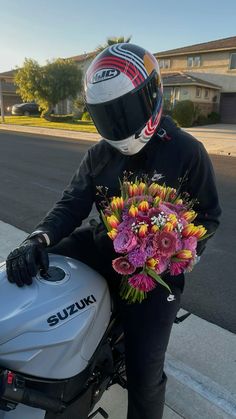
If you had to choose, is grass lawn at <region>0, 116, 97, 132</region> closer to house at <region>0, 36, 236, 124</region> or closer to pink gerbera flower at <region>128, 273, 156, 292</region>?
house at <region>0, 36, 236, 124</region>

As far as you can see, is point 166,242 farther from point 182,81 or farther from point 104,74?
point 182,81

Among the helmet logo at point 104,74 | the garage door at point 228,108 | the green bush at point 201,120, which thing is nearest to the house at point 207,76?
the garage door at point 228,108

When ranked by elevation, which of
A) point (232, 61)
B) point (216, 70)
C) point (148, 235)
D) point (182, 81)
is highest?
point (232, 61)

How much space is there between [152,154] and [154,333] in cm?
87

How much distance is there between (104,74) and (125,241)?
779 millimetres

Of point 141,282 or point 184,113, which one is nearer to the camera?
point 141,282

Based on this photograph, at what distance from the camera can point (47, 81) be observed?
33594mm

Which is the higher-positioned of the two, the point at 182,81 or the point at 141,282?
the point at 182,81

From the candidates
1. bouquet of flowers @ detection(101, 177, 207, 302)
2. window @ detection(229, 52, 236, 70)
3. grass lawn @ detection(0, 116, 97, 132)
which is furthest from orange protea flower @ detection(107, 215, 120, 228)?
window @ detection(229, 52, 236, 70)

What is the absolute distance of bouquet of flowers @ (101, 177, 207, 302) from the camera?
1.50 metres

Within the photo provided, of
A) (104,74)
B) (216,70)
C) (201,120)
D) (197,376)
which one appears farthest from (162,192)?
(216,70)

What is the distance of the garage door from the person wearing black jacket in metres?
33.6

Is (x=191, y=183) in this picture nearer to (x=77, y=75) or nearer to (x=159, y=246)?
(x=159, y=246)

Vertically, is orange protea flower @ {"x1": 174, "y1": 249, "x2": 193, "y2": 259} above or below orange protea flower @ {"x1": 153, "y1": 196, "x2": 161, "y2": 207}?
below
